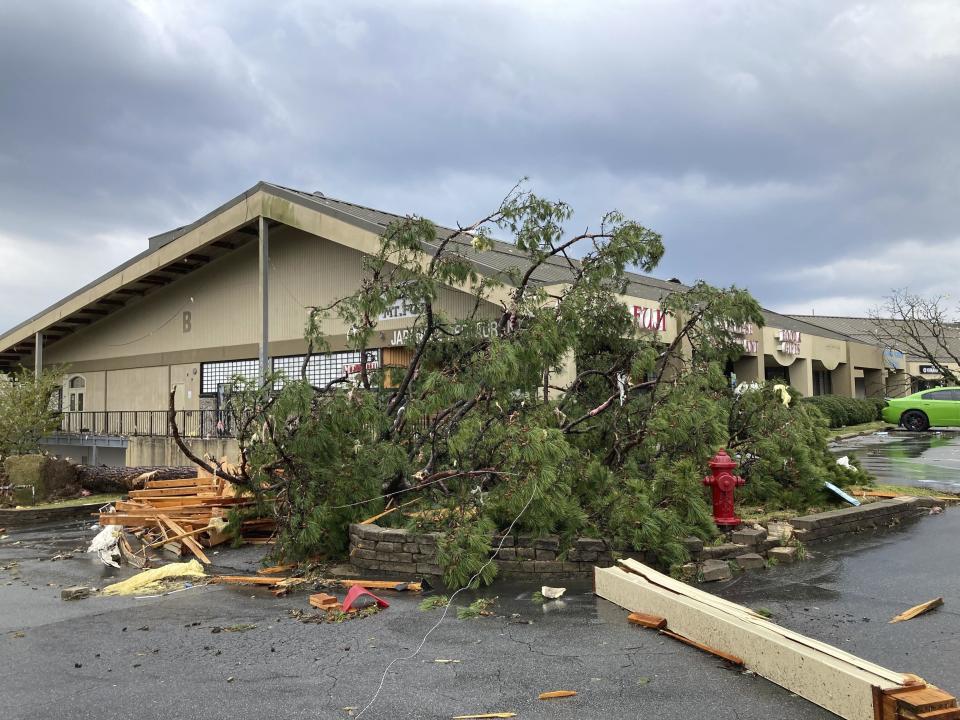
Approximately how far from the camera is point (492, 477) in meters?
8.25

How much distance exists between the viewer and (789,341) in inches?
1160

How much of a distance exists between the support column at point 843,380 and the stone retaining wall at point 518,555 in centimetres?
3278

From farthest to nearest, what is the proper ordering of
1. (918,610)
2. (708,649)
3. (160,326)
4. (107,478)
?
(160,326)
(107,478)
(918,610)
(708,649)

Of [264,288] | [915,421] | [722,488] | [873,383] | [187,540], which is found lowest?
[187,540]

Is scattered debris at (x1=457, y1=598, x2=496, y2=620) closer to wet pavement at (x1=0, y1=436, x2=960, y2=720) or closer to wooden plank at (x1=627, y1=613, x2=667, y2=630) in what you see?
wet pavement at (x1=0, y1=436, x2=960, y2=720)

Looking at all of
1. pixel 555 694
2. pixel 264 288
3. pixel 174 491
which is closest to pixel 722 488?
pixel 555 694

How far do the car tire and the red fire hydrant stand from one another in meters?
22.7

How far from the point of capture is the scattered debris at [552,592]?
21.9ft

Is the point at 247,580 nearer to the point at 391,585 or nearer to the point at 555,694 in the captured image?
the point at 391,585

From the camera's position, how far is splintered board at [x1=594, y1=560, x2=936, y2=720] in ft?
12.7

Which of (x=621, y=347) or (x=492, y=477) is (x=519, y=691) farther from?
(x=621, y=347)

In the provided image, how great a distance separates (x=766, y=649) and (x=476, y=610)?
2.46m

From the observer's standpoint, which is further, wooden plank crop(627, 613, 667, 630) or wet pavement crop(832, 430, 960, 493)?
wet pavement crop(832, 430, 960, 493)

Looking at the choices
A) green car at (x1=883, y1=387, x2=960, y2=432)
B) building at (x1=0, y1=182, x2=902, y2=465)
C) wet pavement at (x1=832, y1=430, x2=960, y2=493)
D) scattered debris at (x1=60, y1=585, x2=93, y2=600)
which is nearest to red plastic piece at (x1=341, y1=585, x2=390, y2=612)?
scattered debris at (x1=60, y1=585, x2=93, y2=600)
